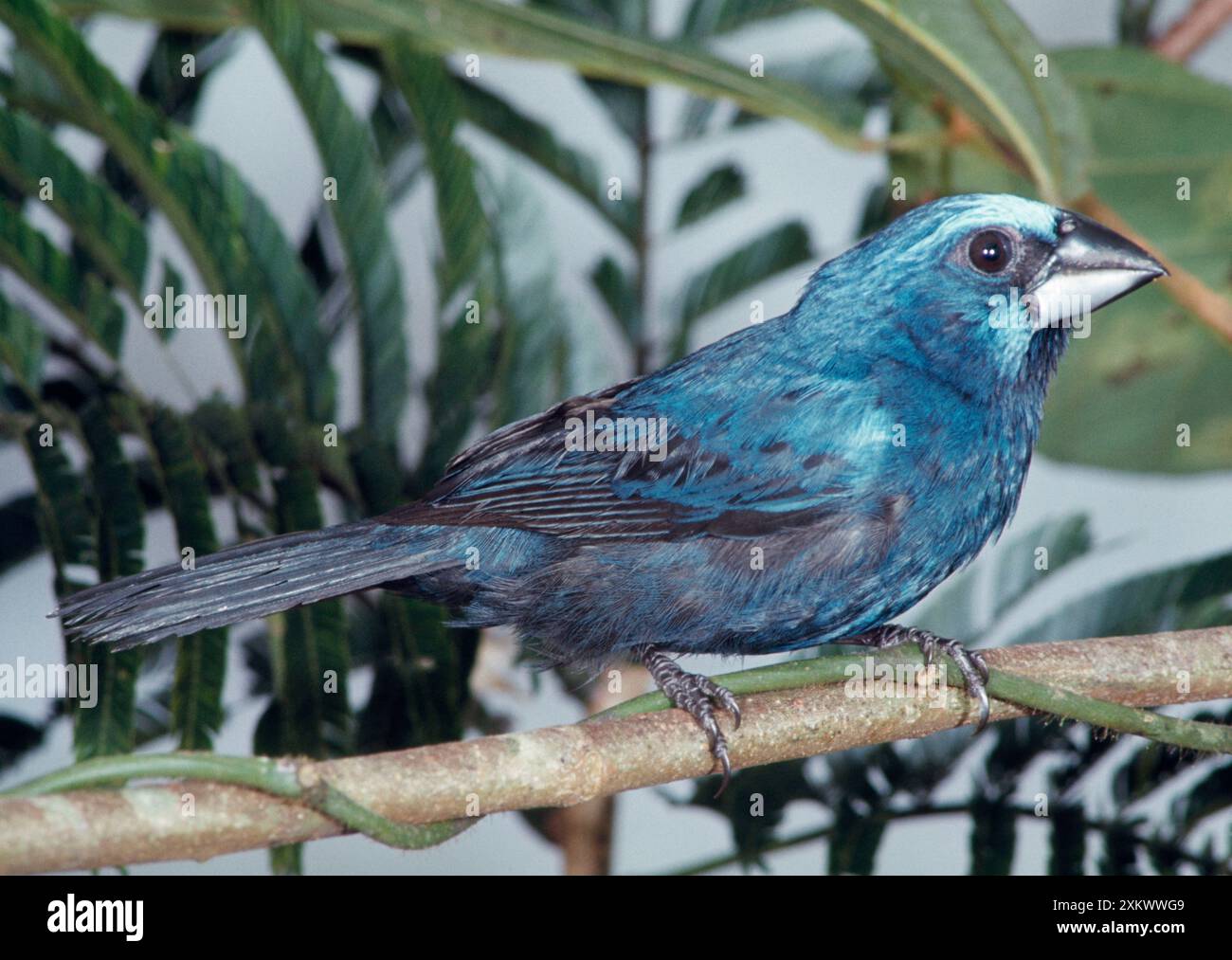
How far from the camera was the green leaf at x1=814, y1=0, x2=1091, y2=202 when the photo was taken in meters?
1.99

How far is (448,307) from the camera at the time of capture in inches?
90.7

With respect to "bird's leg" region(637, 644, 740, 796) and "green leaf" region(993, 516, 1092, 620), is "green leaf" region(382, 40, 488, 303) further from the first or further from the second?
"green leaf" region(993, 516, 1092, 620)

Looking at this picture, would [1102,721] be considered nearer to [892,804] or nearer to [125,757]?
[125,757]

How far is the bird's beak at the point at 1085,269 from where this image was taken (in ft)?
5.39

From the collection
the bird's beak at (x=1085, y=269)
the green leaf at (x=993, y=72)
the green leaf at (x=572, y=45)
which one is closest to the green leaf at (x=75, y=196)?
the green leaf at (x=572, y=45)

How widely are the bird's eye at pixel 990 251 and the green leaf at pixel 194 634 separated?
1052 mm

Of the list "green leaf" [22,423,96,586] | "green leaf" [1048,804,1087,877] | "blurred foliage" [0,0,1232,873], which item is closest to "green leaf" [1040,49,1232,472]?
"blurred foliage" [0,0,1232,873]

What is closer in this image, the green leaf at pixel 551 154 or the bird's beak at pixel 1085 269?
the bird's beak at pixel 1085 269

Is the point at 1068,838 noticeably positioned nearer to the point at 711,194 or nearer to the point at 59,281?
the point at 711,194

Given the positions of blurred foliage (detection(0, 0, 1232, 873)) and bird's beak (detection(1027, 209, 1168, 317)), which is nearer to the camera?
bird's beak (detection(1027, 209, 1168, 317))

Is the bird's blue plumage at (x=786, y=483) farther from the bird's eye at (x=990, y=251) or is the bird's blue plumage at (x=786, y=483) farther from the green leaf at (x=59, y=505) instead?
the green leaf at (x=59, y=505)

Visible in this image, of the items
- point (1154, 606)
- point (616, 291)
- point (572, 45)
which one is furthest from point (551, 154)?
point (1154, 606)

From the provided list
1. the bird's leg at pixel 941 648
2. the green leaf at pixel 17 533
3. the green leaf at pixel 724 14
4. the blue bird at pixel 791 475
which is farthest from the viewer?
the green leaf at pixel 724 14

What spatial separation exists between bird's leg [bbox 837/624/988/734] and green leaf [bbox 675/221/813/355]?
1.07 metres
